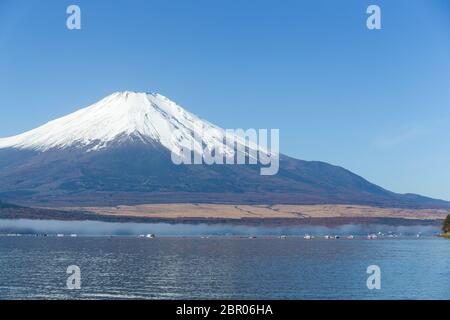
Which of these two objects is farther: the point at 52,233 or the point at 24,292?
the point at 52,233

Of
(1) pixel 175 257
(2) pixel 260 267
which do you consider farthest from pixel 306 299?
(1) pixel 175 257

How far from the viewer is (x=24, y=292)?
173 feet

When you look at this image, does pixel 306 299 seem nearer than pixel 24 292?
Yes

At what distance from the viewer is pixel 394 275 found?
2576 inches

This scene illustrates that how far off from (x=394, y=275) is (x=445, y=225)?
331 ft

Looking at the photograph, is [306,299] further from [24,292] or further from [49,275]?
[49,275]

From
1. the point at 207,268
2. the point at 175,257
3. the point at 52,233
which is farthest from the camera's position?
the point at 52,233

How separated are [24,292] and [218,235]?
5663 inches
